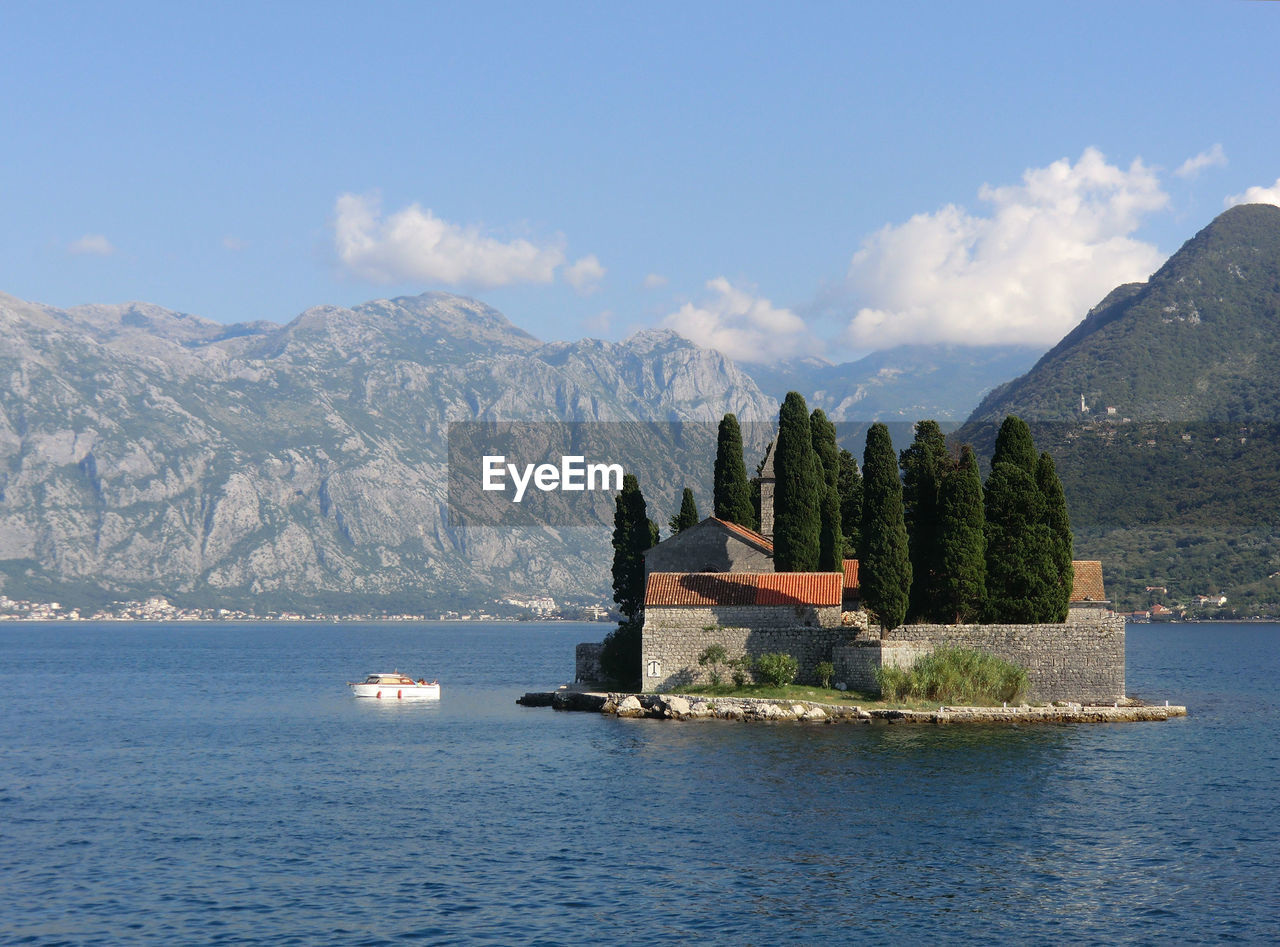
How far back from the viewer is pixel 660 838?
31797 millimetres

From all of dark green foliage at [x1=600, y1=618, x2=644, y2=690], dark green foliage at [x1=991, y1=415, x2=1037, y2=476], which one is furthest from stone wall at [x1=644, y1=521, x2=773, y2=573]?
dark green foliage at [x1=991, y1=415, x2=1037, y2=476]

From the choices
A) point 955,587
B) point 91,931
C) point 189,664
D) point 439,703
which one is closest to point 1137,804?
point 955,587

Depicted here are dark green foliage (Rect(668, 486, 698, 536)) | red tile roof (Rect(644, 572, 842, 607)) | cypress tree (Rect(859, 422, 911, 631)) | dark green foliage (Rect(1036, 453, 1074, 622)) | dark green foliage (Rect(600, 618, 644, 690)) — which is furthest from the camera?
dark green foliage (Rect(668, 486, 698, 536))

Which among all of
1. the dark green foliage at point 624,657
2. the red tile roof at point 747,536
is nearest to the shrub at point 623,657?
the dark green foliage at point 624,657

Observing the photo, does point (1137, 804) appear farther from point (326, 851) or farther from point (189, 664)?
point (189, 664)

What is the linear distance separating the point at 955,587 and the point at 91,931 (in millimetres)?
38812

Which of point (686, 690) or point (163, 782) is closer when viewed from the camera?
point (163, 782)

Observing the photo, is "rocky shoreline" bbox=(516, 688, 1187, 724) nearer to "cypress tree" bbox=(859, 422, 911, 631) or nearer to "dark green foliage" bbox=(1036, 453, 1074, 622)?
"cypress tree" bbox=(859, 422, 911, 631)

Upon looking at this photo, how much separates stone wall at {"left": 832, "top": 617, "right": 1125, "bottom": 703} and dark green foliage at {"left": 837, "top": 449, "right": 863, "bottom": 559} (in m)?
12.1

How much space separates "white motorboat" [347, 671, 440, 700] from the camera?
2936 inches

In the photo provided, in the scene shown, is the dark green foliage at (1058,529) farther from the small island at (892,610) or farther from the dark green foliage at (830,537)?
the dark green foliage at (830,537)

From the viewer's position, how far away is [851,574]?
61.2 meters

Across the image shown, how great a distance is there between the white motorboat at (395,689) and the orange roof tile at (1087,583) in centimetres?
3619

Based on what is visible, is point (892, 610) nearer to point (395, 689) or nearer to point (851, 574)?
point (851, 574)
